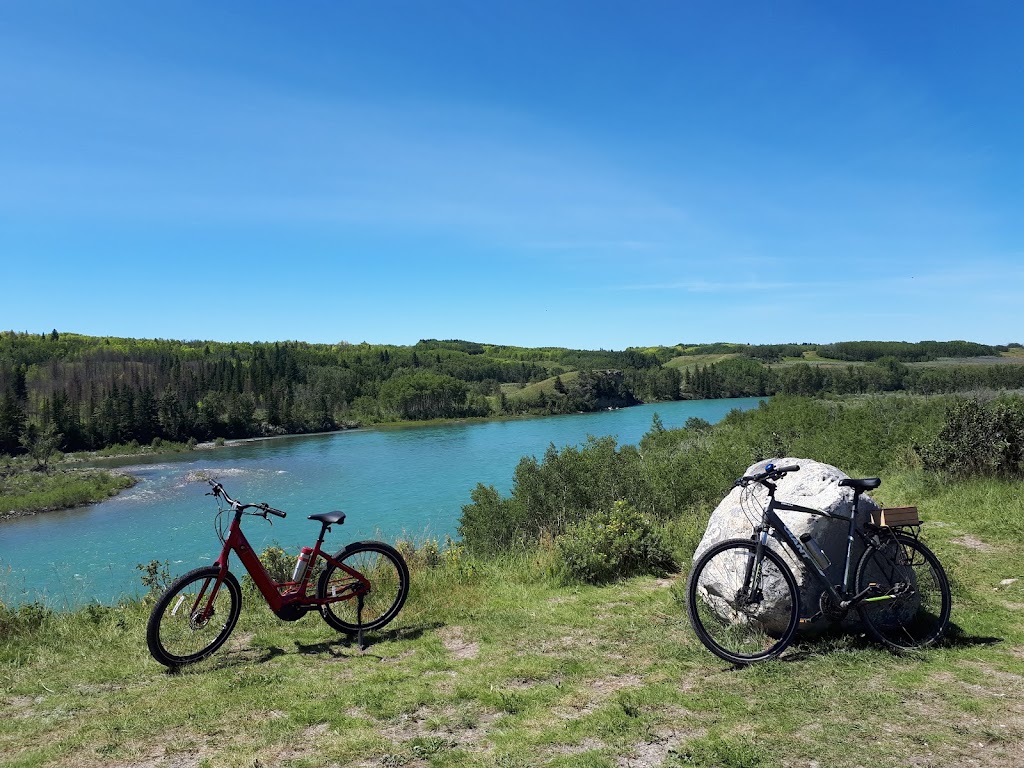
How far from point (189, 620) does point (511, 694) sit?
295 cm

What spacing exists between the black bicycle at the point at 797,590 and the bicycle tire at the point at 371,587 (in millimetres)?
2920

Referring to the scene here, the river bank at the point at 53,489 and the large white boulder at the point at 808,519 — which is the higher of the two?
the large white boulder at the point at 808,519

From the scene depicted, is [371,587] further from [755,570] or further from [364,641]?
[755,570]

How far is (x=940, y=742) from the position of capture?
3400 mm

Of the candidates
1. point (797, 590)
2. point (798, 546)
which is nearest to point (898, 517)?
point (798, 546)

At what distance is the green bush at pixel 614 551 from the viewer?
305 inches

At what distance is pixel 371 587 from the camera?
624 cm

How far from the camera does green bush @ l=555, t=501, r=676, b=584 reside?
7.74 metres

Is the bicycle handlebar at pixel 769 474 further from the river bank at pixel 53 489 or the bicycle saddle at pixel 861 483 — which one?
the river bank at pixel 53 489

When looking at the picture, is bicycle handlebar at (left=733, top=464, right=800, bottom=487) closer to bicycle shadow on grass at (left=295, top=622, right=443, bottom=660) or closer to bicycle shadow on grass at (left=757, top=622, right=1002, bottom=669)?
bicycle shadow on grass at (left=757, top=622, right=1002, bottom=669)

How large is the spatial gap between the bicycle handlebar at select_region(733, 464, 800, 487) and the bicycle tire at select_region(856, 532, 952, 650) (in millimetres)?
864

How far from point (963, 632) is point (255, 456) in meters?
80.9

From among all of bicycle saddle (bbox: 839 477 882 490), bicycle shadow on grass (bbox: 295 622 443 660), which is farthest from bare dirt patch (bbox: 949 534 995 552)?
bicycle shadow on grass (bbox: 295 622 443 660)

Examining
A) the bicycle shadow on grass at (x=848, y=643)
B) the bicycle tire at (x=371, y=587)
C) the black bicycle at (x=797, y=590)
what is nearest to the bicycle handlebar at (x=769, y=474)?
the black bicycle at (x=797, y=590)
